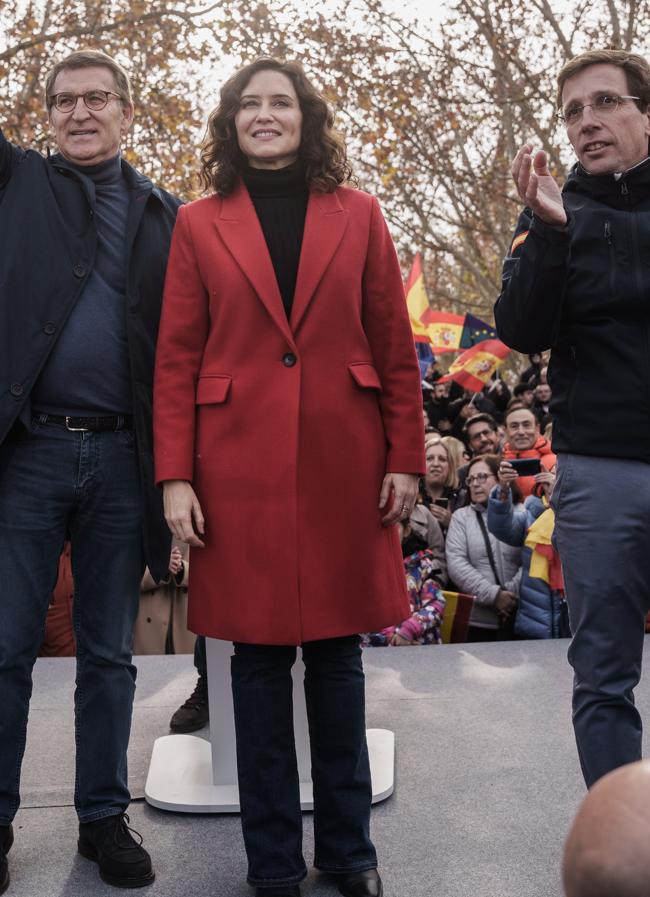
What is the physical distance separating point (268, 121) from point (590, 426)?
1093 millimetres

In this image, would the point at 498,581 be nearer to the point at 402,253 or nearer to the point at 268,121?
the point at 268,121

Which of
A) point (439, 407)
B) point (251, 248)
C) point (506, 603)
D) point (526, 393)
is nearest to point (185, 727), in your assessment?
point (251, 248)

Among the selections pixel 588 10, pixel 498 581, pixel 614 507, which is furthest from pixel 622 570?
pixel 588 10

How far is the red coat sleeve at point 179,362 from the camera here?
2627mm

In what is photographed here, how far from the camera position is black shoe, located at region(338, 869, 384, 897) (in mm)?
2596

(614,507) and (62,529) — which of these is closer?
(614,507)

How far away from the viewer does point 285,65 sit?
2766 mm

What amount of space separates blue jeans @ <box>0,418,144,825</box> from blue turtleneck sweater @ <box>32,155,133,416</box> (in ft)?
0.25

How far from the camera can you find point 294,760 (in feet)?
8.82

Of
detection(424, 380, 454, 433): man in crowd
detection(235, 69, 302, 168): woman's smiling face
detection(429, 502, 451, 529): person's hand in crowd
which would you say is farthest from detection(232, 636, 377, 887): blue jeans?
detection(424, 380, 454, 433): man in crowd

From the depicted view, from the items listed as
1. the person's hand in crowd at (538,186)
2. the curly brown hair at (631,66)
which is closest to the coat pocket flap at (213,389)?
the person's hand in crowd at (538,186)

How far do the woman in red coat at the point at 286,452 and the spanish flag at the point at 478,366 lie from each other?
27.0 ft

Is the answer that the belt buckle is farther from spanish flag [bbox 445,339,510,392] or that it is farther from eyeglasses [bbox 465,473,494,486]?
spanish flag [bbox 445,339,510,392]

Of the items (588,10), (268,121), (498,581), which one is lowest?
(498,581)
